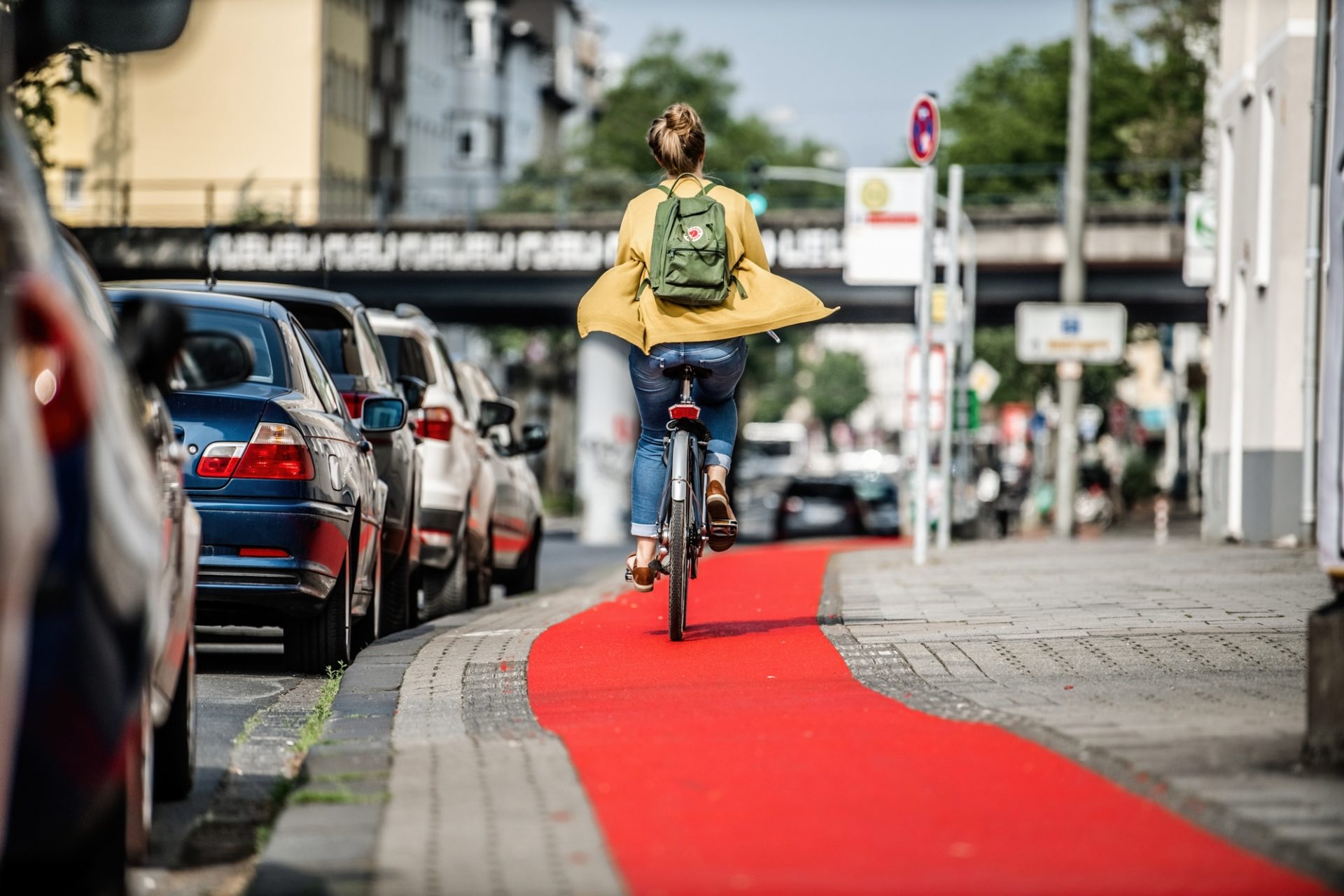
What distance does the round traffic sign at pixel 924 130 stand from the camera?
1866 centimetres

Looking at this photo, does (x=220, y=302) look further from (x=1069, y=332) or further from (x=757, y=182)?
(x=757, y=182)

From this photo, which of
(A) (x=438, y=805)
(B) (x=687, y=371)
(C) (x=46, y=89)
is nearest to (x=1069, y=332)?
(C) (x=46, y=89)

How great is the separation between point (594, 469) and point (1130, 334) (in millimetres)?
19861

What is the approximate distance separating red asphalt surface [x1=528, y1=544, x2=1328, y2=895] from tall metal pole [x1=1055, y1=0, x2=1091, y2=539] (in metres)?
23.5

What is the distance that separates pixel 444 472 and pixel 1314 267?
37.2ft

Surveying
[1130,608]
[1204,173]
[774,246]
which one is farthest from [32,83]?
[1204,173]

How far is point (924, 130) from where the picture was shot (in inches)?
740

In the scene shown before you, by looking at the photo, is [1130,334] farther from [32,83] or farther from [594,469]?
[32,83]

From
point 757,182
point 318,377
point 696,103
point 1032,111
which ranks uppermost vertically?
point 696,103

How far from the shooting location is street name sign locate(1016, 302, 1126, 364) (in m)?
29.1

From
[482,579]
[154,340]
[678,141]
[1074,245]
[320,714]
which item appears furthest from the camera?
[1074,245]

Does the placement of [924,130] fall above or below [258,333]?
above

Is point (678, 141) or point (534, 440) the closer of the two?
point (678, 141)

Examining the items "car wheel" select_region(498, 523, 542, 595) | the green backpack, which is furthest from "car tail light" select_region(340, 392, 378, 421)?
"car wheel" select_region(498, 523, 542, 595)
